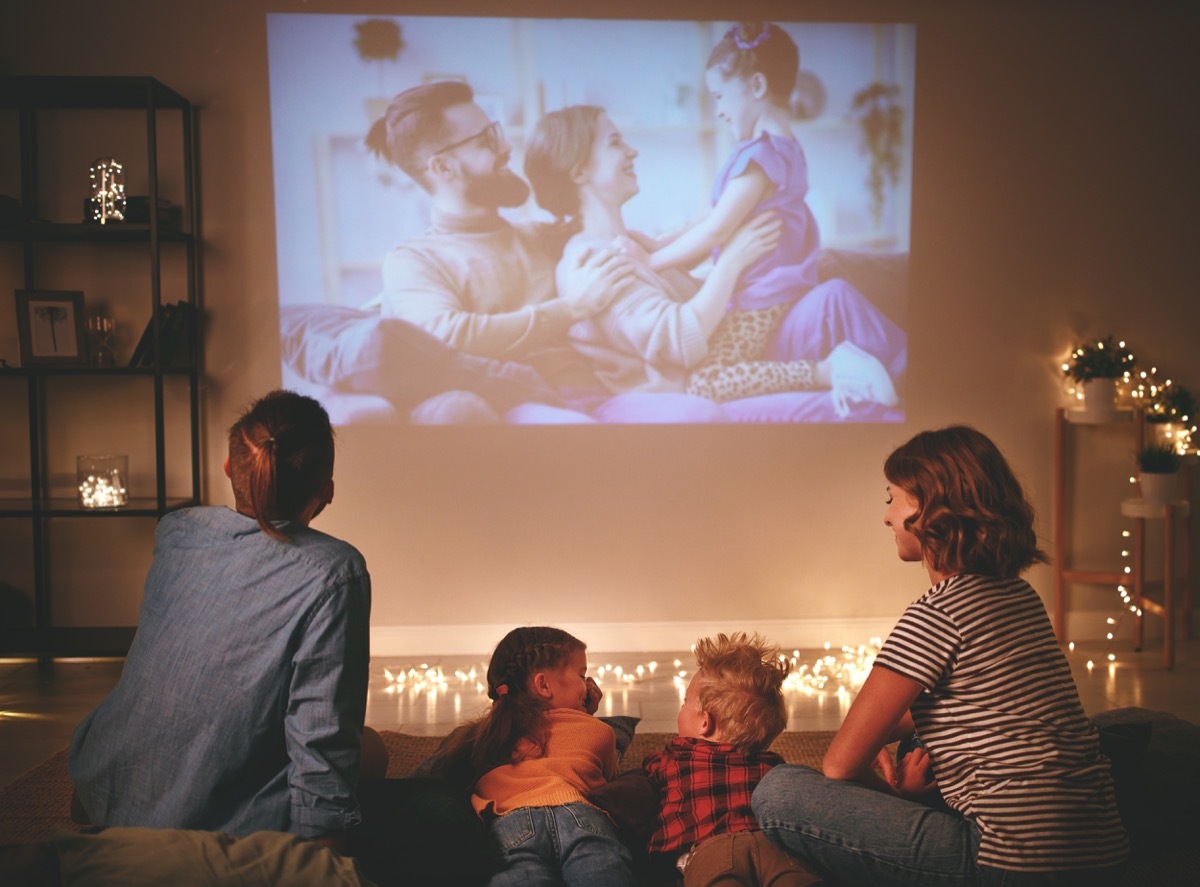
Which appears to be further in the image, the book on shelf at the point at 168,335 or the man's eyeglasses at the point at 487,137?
the man's eyeglasses at the point at 487,137

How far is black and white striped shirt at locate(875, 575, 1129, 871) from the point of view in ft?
4.74

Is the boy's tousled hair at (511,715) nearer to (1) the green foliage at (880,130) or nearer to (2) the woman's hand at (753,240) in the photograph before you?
(2) the woman's hand at (753,240)

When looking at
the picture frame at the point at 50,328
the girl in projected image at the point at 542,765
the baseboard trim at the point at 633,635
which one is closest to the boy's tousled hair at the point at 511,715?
the girl in projected image at the point at 542,765

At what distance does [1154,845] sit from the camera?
6.70ft

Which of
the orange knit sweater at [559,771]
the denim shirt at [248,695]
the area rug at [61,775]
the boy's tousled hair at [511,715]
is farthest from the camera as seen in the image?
the area rug at [61,775]

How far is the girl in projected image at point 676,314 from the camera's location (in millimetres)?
3664

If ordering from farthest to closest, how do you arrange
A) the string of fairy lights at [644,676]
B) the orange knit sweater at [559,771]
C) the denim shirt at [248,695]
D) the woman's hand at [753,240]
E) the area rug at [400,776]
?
1. the woman's hand at [753,240]
2. the string of fairy lights at [644,676]
3. the area rug at [400,776]
4. the orange knit sweater at [559,771]
5. the denim shirt at [248,695]

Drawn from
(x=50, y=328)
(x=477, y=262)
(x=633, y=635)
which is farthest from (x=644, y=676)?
(x=50, y=328)

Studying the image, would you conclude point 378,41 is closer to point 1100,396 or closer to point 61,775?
point 61,775

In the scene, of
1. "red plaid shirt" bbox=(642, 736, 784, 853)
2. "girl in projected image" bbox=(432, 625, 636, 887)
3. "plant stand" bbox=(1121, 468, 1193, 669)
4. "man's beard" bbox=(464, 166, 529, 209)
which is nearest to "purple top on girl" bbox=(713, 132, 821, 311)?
"man's beard" bbox=(464, 166, 529, 209)

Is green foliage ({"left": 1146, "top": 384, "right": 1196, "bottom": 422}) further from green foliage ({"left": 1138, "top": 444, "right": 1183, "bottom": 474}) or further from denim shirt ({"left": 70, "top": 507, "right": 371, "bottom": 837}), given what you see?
denim shirt ({"left": 70, "top": 507, "right": 371, "bottom": 837})

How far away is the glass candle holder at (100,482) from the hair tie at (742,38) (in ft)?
8.73

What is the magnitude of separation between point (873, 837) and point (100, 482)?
293cm

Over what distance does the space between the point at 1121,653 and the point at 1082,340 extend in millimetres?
1167
